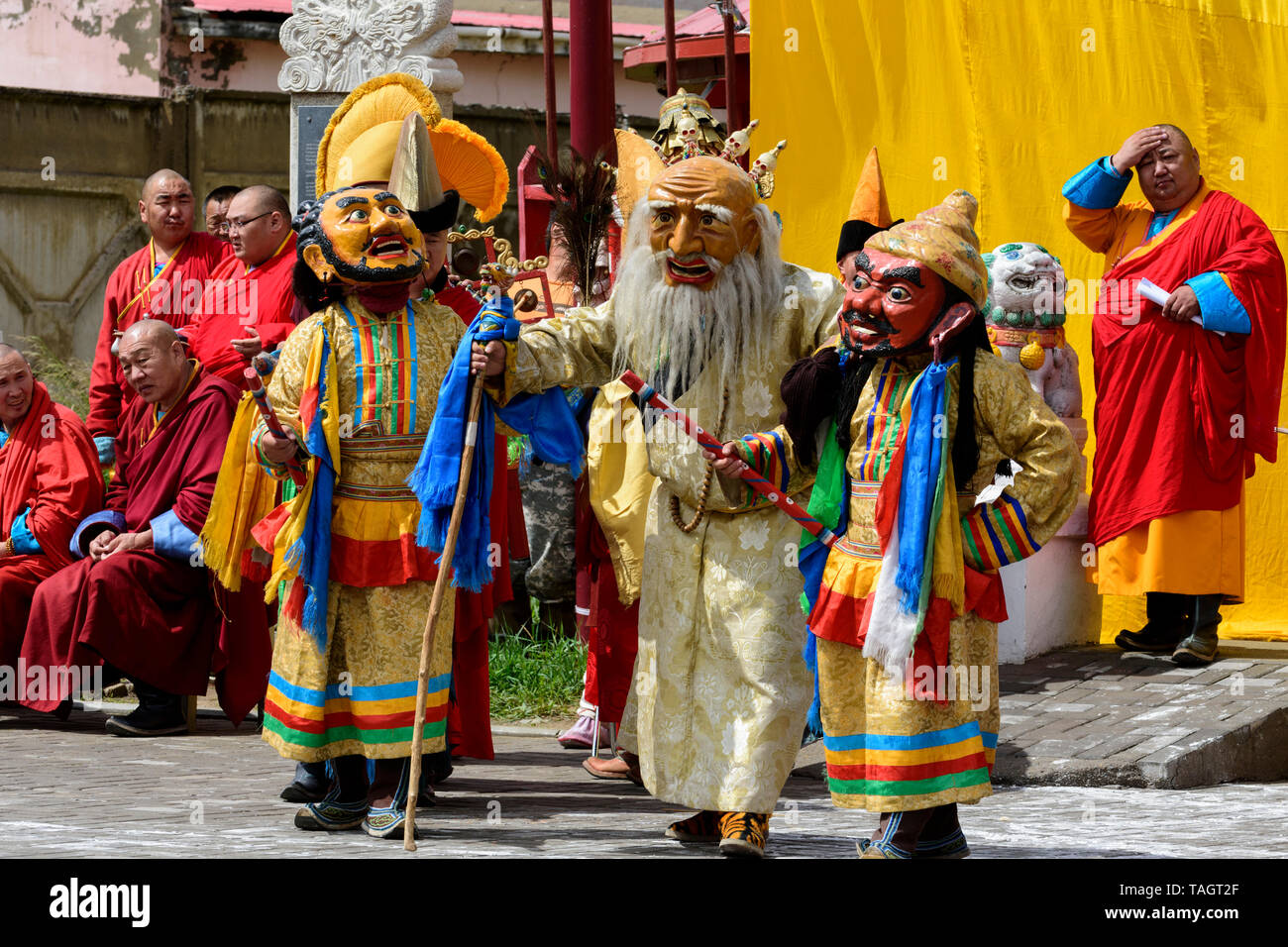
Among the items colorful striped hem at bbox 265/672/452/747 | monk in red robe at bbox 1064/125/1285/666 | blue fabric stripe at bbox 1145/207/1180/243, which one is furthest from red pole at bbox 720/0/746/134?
colorful striped hem at bbox 265/672/452/747

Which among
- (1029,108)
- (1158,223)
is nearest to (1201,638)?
(1158,223)

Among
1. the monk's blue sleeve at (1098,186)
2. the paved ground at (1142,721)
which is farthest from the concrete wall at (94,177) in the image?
the paved ground at (1142,721)

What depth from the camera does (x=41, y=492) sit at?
780cm

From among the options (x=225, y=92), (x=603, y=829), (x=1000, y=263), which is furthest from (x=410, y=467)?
(x=225, y=92)

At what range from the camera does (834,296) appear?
526 cm

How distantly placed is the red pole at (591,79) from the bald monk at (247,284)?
133cm

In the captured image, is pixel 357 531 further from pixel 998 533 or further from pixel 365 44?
pixel 365 44

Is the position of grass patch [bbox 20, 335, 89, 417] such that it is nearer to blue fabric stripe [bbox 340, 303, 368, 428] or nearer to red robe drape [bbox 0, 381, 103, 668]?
red robe drape [bbox 0, 381, 103, 668]

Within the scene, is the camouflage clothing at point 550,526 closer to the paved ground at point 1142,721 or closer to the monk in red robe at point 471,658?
the monk in red robe at point 471,658

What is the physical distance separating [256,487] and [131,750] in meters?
1.52

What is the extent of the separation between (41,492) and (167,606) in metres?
0.93

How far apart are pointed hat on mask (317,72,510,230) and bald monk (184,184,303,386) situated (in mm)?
1141

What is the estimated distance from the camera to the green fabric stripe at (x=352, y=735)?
5.08m

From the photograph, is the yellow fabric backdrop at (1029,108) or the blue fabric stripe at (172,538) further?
the yellow fabric backdrop at (1029,108)
